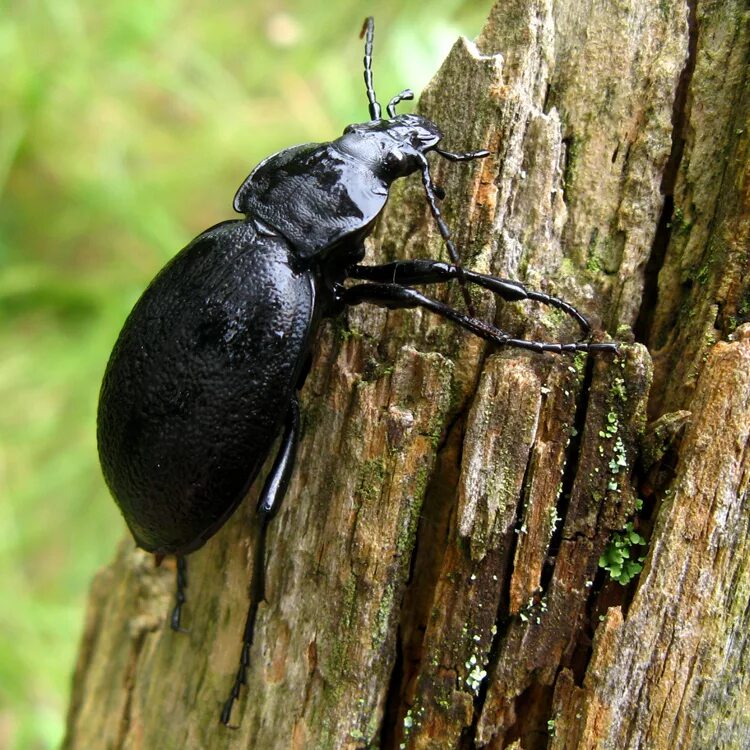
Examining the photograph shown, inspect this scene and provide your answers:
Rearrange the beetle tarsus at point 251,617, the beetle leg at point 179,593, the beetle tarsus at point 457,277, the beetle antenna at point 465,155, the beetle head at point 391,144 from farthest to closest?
the beetle leg at point 179,593, the beetle head at point 391,144, the beetle tarsus at point 251,617, the beetle antenna at point 465,155, the beetle tarsus at point 457,277

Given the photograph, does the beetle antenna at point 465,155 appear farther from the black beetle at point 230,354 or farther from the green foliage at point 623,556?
the green foliage at point 623,556

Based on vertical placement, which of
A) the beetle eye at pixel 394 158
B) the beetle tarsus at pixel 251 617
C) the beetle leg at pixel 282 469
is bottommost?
the beetle tarsus at pixel 251 617

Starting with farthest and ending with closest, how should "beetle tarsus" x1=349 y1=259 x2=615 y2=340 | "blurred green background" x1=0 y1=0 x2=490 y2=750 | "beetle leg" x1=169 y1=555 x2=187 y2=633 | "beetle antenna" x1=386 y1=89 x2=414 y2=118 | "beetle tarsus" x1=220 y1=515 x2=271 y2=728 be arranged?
"blurred green background" x1=0 y1=0 x2=490 y2=750
"beetle antenna" x1=386 y1=89 x2=414 y2=118
"beetle leg" x1=169 y1=555 x2=187 y2=633
"beetle tarsus" x1=220 y1=515 x2=271 y2=728
"beetle tarsus" x1=349 y1=259 x2=615 y2=340

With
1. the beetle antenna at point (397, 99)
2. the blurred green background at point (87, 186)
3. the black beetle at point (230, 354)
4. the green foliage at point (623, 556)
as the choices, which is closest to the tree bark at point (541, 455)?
the green foliage at point (623, 556)

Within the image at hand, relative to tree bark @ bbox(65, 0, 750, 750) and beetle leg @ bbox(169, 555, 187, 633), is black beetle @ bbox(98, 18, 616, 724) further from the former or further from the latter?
beetle leg @ bbox(169, 555, 187, 633)

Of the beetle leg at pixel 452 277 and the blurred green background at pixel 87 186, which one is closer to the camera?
the beetle leg at pixel 452 277

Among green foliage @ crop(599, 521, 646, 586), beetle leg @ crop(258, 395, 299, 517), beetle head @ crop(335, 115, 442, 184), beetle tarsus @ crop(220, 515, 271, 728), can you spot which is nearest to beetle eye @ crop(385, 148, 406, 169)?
beetle head @ crop(335, 115, 442, 184)

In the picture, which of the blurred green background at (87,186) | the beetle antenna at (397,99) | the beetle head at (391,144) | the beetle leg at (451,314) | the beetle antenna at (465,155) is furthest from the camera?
the blurred green background at (87,186)
